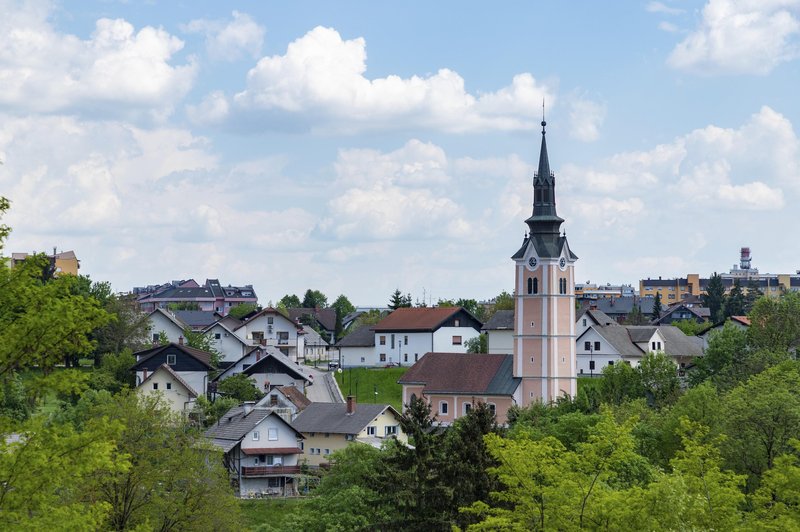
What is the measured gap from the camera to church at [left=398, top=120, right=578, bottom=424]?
263 feet

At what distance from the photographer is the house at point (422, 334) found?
10725cm

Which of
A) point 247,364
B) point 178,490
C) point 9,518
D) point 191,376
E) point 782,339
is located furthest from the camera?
point 247,364

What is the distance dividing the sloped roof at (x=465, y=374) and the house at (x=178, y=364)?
569 inches

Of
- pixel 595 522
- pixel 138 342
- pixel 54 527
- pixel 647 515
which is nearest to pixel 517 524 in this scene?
pixel 595 522

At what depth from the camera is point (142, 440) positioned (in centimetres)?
3478

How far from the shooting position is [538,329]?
3172 inches

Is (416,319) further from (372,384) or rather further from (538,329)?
(538,329)

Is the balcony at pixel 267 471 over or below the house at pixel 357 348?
below

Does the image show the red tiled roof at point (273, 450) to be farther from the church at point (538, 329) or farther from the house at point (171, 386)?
the church at point (538, 329)

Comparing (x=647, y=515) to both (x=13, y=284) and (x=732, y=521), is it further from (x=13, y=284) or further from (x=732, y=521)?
(x=13, y=284)

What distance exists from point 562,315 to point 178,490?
50.4 meters

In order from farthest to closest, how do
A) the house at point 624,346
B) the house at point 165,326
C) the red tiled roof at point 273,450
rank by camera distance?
the house at point 165,326 → the house at point 624,346 → the red tiled roof at point 273,450

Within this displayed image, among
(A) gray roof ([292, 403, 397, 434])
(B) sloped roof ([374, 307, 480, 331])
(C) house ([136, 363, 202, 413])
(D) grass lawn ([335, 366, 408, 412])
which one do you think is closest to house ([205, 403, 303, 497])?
(A) gray roof ([292, 403, 397, 434])

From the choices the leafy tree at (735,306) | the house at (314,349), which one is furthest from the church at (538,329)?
the leafy tree at (735,306)
